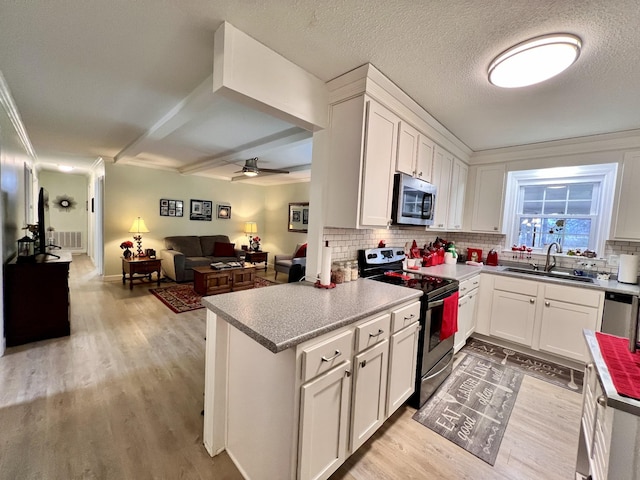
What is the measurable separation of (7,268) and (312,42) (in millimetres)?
3581

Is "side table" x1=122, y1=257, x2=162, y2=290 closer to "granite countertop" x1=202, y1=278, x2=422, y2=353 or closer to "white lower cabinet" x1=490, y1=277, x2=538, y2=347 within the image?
"granite countertop" x1=202, y1=278, x2=422, y2=353

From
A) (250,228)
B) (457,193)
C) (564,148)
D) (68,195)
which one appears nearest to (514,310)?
(457,193)

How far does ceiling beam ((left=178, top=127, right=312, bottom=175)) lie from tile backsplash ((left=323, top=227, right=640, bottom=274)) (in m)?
1.43

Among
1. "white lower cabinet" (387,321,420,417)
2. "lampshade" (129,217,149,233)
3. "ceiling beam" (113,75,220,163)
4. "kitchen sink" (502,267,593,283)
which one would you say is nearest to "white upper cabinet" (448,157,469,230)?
"kitchen sink" (502,267,593,283)

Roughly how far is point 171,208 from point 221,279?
8.15 feet

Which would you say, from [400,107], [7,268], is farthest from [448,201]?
[7,268]

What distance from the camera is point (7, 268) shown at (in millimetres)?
2662

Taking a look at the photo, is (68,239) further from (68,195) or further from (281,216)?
(281,216)

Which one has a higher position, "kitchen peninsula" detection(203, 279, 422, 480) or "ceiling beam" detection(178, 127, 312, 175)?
"ceiling beam" detection(178, 127, 312, 175)

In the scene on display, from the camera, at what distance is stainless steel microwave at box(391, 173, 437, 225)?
225cm

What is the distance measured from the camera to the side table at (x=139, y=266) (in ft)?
16.0

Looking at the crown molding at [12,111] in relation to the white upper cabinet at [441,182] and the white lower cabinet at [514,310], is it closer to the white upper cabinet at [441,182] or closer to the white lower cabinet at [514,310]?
the white upper cabinet at [441,182]

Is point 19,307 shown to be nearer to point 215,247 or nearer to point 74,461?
point 74,461

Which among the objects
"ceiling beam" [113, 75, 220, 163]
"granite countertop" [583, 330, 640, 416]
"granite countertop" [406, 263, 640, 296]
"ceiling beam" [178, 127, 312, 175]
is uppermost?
"ceiling beam" [178, 127, 312, 175]
